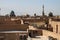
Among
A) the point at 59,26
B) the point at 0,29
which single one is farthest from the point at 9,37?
the point at 59,26

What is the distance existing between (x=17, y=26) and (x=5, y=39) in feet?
14.6

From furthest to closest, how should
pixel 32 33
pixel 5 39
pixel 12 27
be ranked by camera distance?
1. pixel 12 27
2. pixel 5 39
3. pixel 32 33

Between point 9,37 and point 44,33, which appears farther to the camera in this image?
point 9,37

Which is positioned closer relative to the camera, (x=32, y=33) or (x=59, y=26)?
(x=32, y=33)

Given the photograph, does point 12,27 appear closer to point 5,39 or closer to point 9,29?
point 9,29

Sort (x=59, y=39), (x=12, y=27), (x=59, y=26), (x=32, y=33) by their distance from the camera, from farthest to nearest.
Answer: (x=12, y=27) < (x=59, y=26) < (x=32, y=33) < (x=59, y=39)

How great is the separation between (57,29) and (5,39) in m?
6.60

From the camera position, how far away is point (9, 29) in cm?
2111

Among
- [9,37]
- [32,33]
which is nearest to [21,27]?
[9,37]

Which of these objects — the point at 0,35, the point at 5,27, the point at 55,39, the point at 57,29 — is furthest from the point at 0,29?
the point at 55,39

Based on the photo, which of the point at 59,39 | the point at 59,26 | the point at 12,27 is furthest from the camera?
the point at 12,27

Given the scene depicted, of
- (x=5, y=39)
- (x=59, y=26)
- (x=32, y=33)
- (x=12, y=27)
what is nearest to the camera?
(x=32, y=33)

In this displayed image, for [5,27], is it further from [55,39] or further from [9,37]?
[55,39]

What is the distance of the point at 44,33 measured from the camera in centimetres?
1469
